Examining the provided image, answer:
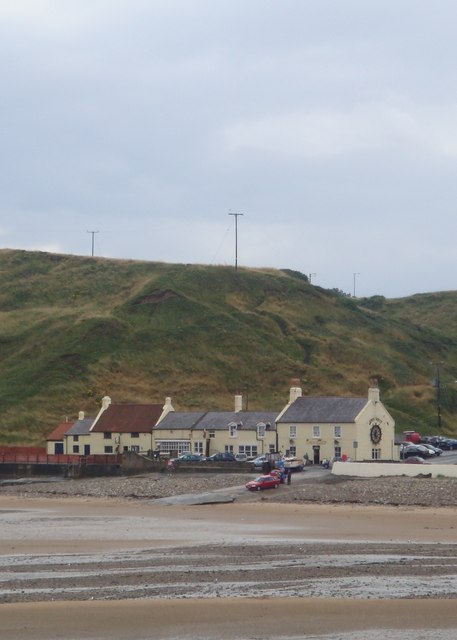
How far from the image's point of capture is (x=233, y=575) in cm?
2945

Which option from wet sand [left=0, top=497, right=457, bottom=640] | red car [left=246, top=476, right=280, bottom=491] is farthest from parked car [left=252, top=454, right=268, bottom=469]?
wet sand [left=0, top=497, right=457, bottom=640]

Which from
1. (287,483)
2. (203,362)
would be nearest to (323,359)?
(203,362)

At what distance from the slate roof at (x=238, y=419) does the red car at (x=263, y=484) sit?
59.4 feet

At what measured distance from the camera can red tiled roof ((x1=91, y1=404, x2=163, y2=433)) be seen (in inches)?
3223

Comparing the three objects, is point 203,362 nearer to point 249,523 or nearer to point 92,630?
point 249,523

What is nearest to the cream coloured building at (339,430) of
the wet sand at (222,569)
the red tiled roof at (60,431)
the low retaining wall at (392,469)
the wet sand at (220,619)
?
the low retaining wall at (392,469)

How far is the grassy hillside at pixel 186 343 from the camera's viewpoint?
341ft

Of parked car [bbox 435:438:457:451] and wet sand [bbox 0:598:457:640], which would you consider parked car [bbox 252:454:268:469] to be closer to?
parked car [bbox 435:438:457:451]

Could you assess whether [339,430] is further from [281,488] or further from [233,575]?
[233,575]

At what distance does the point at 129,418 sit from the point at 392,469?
28092 millimetres

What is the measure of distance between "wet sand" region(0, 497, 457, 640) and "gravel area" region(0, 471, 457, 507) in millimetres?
2185

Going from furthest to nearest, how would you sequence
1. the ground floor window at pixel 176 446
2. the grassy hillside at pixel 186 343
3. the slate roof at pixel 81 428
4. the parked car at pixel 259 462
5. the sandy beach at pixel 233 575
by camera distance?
the grassy hillside at pixel 186 343 < the slate roof at pixel 81 428 < the ground floor window at pixel 176 446 < the parked car at pixel 259 462 < the sandy beach at pixel 233 575

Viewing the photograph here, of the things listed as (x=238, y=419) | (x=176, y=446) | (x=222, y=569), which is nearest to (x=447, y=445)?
(x=238, y=419)

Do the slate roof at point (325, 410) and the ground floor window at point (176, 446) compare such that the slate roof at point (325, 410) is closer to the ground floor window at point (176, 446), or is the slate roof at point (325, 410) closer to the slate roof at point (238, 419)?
the slate roof at point (238, 419)
